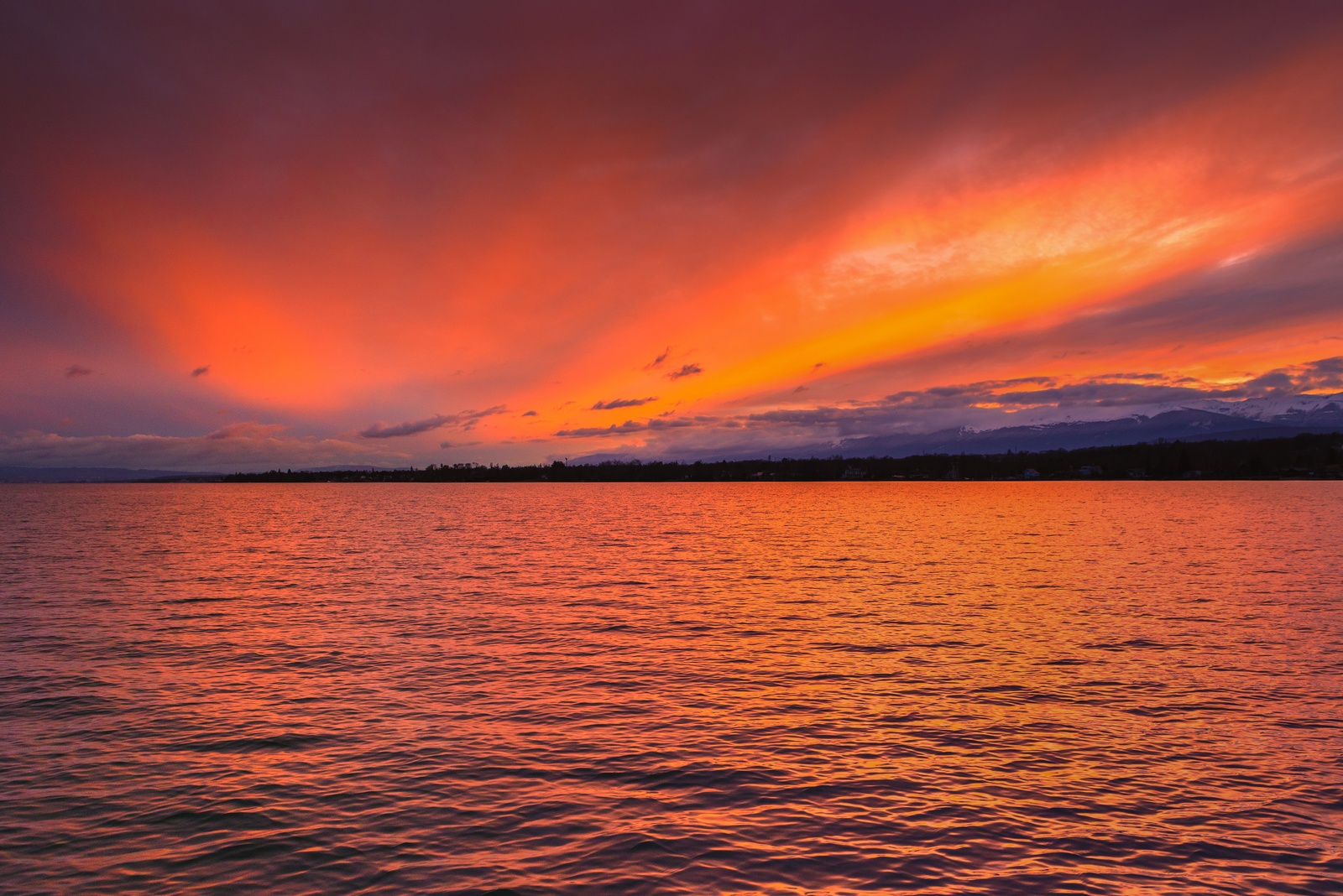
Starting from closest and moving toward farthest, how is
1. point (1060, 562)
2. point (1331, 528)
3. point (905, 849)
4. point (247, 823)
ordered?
point (905, 849), point (247, 823), point (1060, 562), point (1331, 528)

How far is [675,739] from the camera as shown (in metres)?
19.3

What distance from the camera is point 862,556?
68625 mm

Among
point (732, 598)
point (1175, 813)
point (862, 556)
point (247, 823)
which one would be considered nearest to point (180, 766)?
point (247, 823)

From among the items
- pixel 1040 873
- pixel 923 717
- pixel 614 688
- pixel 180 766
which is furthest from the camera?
pixel 614 688

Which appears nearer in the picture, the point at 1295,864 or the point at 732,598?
the point at 1295,864

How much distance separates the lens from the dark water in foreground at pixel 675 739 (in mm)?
13062

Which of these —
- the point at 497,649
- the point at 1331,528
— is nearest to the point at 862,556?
the point at 497,649

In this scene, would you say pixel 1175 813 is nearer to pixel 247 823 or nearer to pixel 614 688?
pixel 614 688

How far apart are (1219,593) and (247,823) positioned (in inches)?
2033

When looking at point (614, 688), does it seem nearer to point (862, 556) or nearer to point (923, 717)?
point (923, 717)

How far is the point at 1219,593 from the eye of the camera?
4459 centimetres

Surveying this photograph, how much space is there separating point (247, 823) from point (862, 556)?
60.1 meters

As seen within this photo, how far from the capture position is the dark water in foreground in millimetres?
13062

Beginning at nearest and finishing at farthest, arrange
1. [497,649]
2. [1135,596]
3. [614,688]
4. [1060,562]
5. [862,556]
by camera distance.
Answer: [614,688]
[497,649]
[1135,596]
[1060,562]
[862,556]
